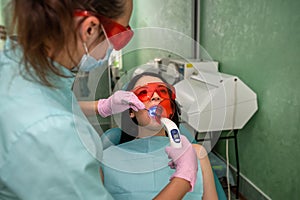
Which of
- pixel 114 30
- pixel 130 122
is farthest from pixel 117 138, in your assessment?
pixel 114 30

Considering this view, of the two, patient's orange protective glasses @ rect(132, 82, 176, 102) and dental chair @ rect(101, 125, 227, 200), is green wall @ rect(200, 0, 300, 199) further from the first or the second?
patient's orange protective glasses @ rect(132, 82, 176, 102)

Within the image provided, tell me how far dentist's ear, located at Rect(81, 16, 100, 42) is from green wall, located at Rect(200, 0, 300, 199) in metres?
1.24

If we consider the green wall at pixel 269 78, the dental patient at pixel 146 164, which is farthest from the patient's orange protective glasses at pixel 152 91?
A: the green wall at pixel 269 78

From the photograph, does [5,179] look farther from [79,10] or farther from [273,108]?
[273,108]

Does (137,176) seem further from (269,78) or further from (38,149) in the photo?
(269,78)

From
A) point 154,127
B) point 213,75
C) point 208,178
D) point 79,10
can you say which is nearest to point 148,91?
point 154,127

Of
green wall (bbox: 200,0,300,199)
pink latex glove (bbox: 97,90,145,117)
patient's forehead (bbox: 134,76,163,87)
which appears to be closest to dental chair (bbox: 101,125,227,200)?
pink latex glove (bbox: 97,90,145,117)

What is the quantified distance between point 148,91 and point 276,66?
0.93 meters

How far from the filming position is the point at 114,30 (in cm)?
66

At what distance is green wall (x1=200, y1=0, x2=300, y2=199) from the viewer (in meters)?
1.50

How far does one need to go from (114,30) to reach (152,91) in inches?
19.7

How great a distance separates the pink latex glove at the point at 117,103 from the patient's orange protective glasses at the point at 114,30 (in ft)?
1.31

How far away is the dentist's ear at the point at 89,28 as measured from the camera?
23.4 inches

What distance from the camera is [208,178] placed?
121 cm
